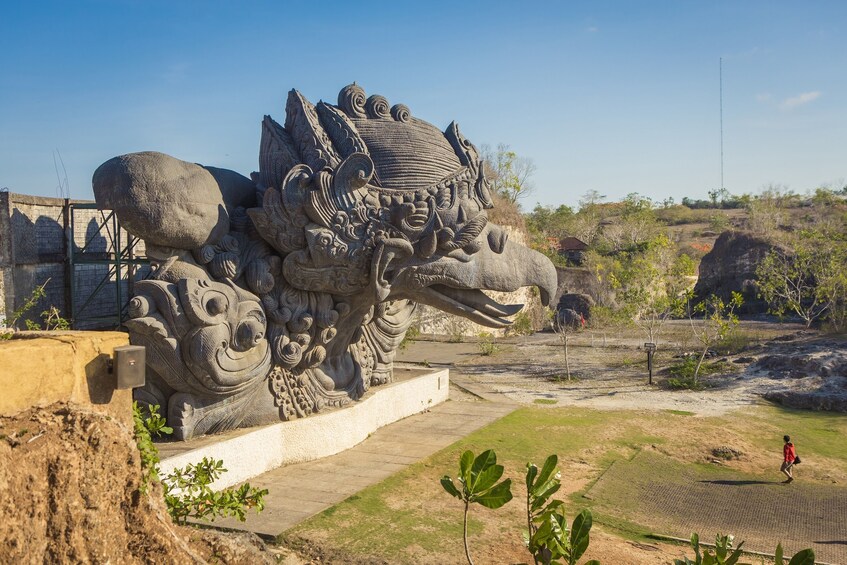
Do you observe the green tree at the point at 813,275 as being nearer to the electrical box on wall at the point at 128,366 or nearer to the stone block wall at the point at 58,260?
the stone block wall at the point at 58,260

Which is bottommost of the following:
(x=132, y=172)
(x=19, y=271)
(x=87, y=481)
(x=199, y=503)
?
(x=199, y=503)

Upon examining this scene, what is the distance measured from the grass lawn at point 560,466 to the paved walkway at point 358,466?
0.16m

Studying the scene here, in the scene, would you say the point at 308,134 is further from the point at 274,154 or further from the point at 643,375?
the point at 643,375

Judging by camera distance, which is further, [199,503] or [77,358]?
[199,503]

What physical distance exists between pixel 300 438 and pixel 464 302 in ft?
7.29

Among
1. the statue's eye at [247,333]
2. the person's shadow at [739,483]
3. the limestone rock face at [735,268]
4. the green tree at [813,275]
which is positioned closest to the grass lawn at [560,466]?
the person's shadow at [739,483]

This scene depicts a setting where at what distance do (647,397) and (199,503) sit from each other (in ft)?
29.2

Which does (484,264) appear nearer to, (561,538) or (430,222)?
(430,222)

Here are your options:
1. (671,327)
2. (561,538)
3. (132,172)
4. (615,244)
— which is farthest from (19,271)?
(615,244)

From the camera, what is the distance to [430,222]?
782 centimetres

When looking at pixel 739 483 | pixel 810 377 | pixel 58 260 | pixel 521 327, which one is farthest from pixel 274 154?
pixel 521 327

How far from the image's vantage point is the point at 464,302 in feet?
27.4

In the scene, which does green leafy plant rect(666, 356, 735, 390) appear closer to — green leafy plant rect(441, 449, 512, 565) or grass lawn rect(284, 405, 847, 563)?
grass lawn rect(284, 405, 847, 563)

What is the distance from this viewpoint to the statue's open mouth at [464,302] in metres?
8.24
